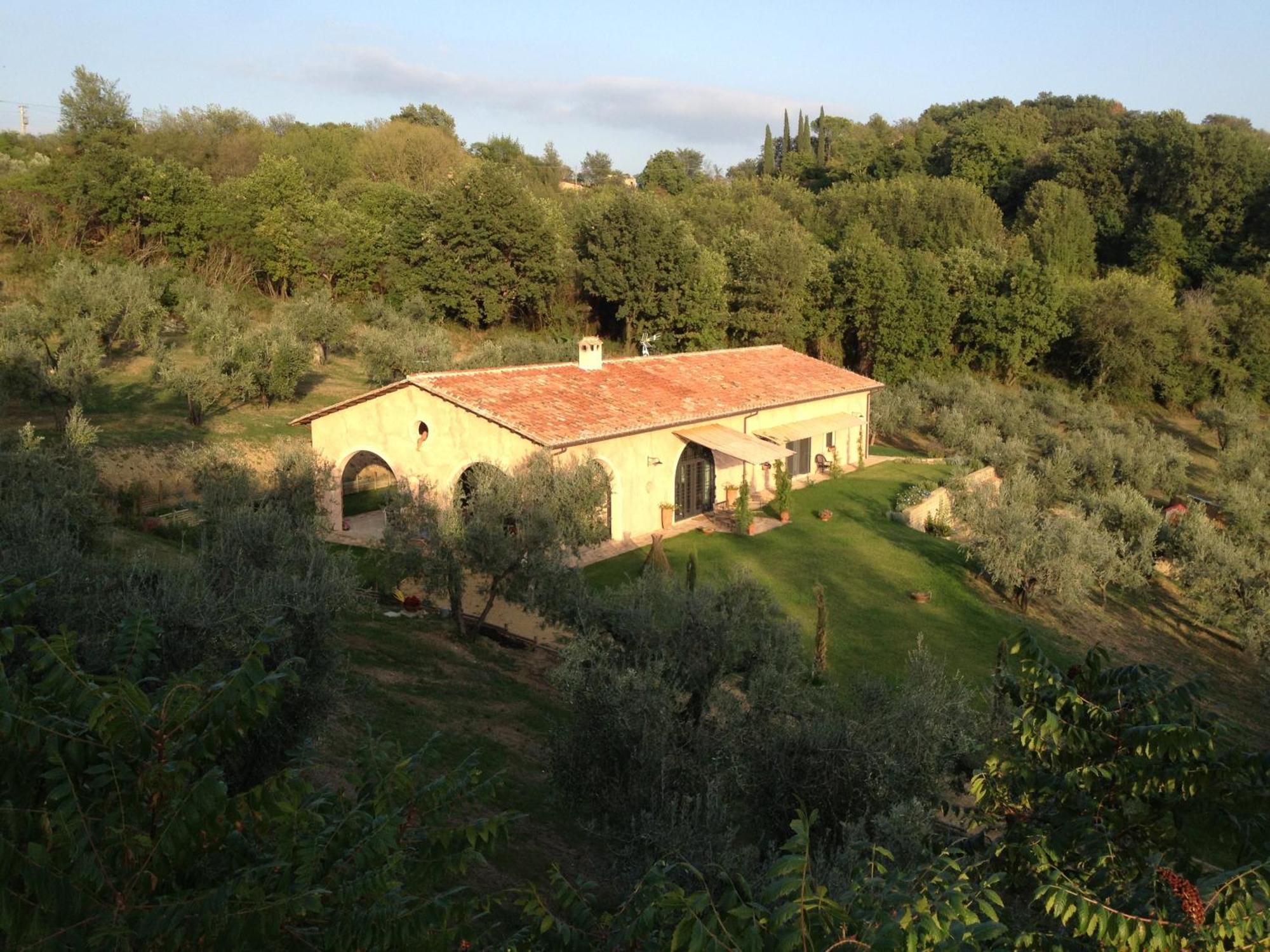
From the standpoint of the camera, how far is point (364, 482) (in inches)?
1118

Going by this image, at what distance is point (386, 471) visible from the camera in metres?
29.2

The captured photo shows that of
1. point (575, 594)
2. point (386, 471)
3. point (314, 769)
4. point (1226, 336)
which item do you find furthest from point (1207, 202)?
point (314, 769)

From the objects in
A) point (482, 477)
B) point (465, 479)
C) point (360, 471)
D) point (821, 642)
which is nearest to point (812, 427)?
point (465, 479)

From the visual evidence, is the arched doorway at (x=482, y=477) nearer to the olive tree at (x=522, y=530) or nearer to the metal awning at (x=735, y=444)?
the olive tree at (x=522, y=530)

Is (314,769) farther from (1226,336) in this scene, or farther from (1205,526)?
(1226,336)

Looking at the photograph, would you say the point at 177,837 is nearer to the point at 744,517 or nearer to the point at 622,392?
the point at 744,517

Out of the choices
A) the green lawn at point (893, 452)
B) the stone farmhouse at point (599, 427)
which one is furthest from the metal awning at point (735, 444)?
the green lawn at point (893, 452)

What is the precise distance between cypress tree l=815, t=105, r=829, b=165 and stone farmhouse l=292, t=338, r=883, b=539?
209ft

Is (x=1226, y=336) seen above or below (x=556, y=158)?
below

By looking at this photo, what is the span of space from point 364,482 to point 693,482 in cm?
1026

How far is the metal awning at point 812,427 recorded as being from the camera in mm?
29953

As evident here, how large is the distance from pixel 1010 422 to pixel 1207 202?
30104 mm

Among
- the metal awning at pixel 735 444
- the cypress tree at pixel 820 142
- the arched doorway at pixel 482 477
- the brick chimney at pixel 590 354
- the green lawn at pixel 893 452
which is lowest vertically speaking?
the green lawn at pixel 893 452

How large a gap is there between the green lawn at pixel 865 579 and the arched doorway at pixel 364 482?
28.8 feet
